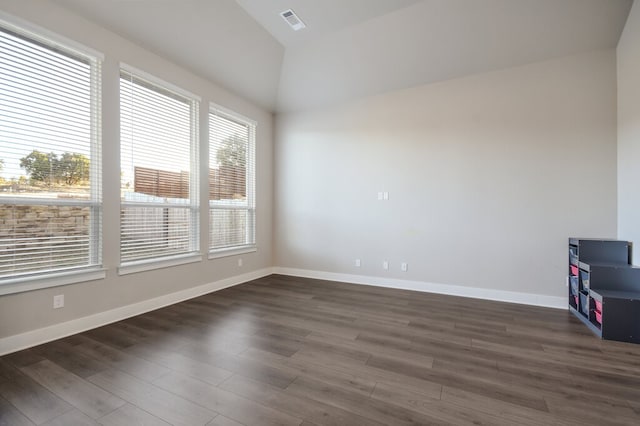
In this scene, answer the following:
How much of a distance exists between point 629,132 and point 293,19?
3.96 metres

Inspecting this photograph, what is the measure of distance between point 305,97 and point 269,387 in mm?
4340

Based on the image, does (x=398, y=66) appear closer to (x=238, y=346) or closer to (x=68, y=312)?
(x=238, y=346)

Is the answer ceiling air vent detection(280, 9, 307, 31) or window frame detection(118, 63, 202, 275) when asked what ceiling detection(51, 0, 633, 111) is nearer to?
ceiling air vent detection(280, 9, 307, 31)

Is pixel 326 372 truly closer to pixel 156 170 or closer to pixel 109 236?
pixel 109 236

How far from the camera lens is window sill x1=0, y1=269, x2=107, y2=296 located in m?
2.23

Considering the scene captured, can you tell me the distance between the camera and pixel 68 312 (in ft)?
8.41

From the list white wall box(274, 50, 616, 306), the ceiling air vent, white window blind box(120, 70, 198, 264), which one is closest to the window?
white window blind box(120, 70, 198, 264)

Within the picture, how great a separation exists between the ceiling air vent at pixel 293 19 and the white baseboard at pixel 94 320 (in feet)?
12.0

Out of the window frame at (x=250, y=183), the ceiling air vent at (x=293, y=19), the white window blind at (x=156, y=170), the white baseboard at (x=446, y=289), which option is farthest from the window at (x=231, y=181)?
the ceiling air vent at (x=293, y=19)

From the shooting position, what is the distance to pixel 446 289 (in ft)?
13.2

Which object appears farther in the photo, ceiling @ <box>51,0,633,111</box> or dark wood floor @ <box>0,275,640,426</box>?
ceiling @ <box>51,0,633,111</box>

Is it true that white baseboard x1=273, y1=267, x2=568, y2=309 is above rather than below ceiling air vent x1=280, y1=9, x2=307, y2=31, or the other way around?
below

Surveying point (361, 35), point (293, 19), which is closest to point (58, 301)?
point (293, 19)

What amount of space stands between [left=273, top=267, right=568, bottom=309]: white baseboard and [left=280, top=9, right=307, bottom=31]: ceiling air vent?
3704 mm
